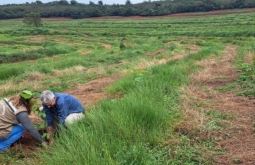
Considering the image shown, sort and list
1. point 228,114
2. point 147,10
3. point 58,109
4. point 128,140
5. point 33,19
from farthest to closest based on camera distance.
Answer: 1. point 147,10
2. point 33,19
3. point 228,114
4. point 58,109
5. point 128,140

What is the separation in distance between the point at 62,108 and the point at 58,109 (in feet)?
0.26

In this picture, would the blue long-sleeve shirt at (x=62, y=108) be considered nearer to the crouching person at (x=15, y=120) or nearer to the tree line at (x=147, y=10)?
the crouching person at (x=15, y=120)

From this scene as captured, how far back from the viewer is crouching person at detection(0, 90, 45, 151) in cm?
477

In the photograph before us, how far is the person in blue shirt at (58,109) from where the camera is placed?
4.87 meters

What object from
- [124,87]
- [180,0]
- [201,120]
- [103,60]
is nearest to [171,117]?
[201,120]

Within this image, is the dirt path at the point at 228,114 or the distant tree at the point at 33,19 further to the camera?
the distant tree at the point at 33,19

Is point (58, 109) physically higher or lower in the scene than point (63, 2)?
lower

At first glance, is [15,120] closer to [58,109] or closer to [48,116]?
[48,116]

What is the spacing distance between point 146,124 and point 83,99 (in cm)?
405

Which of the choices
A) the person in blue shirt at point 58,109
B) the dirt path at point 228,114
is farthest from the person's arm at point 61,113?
the dirt path at point 228,114

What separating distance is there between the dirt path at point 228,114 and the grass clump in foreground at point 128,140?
39cm

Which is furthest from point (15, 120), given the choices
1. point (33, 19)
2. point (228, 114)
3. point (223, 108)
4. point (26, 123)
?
point (33, 19)

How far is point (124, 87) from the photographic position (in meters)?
7.69

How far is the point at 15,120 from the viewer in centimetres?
496
